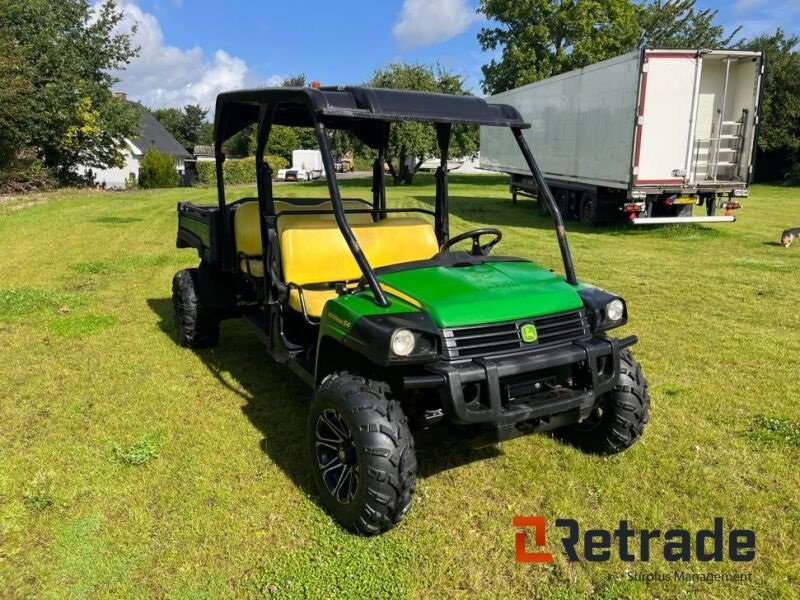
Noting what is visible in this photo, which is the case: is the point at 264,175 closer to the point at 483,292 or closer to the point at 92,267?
the point at 483,292

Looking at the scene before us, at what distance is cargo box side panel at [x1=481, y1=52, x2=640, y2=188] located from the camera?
12.3 meters

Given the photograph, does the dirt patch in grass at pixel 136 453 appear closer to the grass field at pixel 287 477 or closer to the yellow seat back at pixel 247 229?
the grass field at pixel 287 477

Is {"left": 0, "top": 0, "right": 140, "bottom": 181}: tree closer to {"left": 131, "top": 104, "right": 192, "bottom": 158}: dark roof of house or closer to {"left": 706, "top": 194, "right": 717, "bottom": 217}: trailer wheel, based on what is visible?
{"left": 706, "top": 194, "right": 717, "bottom": 217}: trailer wheel

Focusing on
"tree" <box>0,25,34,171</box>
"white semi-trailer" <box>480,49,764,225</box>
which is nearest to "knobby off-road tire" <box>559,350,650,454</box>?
"white semi-trailer" <box>480,49,764,225</box>

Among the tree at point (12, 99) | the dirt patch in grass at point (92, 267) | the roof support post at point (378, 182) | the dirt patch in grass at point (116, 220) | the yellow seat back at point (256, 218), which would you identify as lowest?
the dirt patch in grass at point (92, 267)

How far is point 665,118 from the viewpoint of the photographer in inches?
466

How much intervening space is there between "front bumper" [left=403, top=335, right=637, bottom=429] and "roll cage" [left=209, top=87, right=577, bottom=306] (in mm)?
513

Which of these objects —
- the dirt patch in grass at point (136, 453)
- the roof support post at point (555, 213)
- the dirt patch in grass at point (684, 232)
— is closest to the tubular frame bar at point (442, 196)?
the roof support post at point (555, 213)

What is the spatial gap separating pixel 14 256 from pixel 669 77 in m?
12.0

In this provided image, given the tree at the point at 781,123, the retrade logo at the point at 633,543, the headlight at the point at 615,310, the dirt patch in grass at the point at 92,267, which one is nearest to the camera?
the retrade logo at the point at 633,543

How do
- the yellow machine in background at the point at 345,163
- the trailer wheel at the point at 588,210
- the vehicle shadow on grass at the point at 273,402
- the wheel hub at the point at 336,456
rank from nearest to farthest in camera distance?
the wheel hub at the point at 336,456, the vehicle shadow on grass at the point at 273,402, the trailer wheel at the point at 588,210, the yellow machine in background at the point at 345,163

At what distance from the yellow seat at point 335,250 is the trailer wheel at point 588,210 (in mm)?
10274

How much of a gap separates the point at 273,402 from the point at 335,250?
1210 millimetres

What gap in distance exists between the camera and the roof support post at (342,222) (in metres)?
3.04
